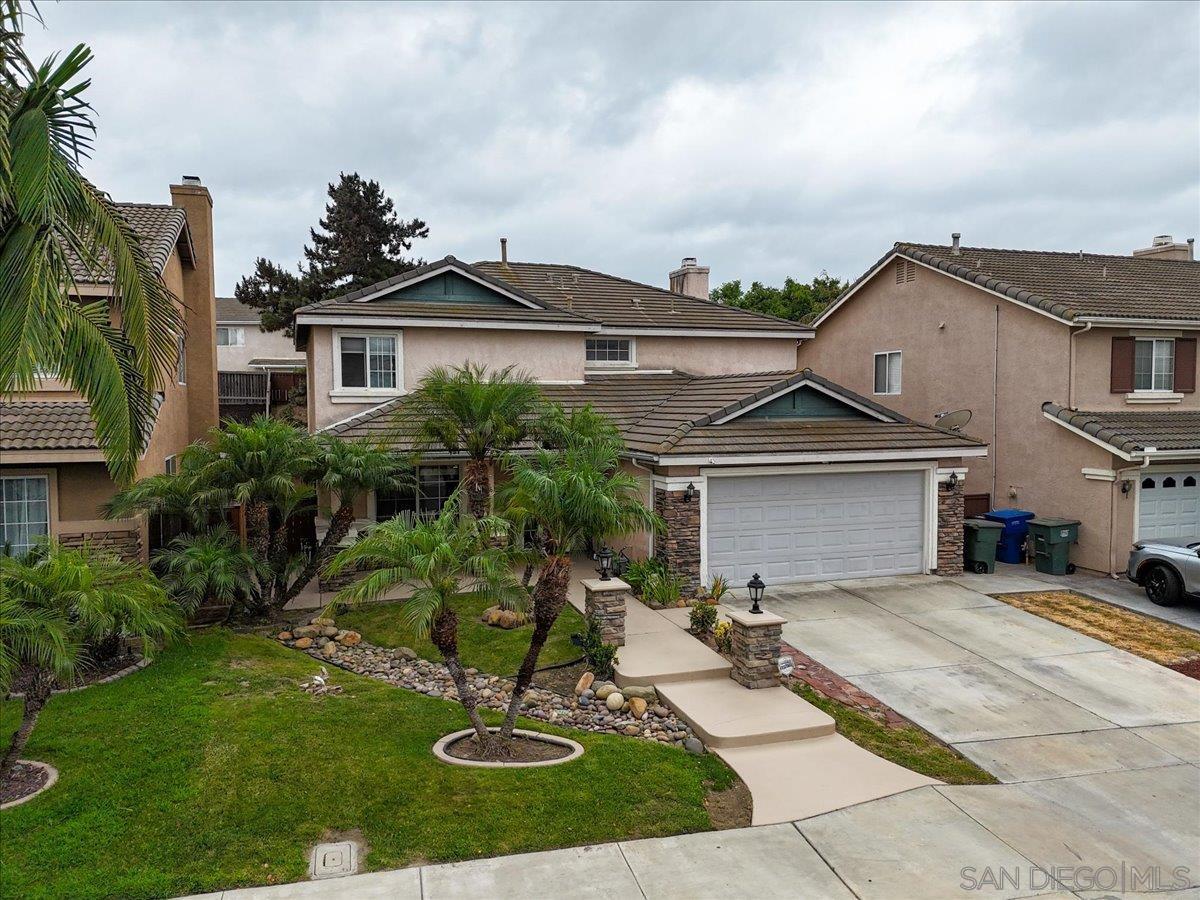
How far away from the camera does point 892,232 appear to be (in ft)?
143

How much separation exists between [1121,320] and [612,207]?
19014 mm

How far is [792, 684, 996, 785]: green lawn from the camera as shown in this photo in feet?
27.1

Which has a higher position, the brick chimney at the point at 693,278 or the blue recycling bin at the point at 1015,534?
the brick chimney at the point at 693,278

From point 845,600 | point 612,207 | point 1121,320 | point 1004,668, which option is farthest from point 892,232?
point 1004,668

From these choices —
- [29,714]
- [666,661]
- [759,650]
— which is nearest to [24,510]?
[29,714]

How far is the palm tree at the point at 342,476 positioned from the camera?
517 inches

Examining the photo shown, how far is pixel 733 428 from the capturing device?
15.7m

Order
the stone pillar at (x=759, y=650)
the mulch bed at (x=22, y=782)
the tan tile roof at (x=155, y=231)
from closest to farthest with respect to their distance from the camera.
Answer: the mulch bed at (x=22, y=782) < the stone pillar at (x=759, y=650) < the tan tile roof at (x=155, y=231)

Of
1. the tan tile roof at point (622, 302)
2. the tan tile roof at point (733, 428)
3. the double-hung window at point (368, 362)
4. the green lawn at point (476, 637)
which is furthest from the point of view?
the tan tile roof at point (622, 302)

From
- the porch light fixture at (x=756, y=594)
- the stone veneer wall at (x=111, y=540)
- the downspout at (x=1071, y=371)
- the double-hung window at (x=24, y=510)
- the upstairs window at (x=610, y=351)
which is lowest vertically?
the porch light fixture at (x=756, y=594)

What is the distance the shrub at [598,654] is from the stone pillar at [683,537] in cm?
381

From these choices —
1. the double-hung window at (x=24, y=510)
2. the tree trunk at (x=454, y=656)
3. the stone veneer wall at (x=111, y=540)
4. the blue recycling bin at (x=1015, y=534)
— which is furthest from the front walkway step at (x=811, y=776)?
the blue recycling bin at (x=1015, y=534)

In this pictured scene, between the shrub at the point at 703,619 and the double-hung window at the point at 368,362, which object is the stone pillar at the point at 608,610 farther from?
the double-hung window at the point at 368,362

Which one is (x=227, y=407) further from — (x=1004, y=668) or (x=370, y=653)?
(x=1004, y=668)
